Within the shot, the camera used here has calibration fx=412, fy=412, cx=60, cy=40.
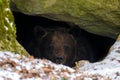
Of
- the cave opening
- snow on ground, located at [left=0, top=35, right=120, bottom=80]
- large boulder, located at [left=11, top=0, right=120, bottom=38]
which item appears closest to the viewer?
snow on ground, located at [left=0, top=35, right=120, bottom=80]

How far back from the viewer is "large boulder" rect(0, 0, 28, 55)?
9.29m

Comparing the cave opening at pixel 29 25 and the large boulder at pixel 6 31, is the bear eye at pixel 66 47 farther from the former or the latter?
the large boulder at pixel 6 31

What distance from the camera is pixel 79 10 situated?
40.4 feet

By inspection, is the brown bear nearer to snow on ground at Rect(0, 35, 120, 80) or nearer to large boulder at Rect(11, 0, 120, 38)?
large boulder at Rect(11, 0, 120, 38)

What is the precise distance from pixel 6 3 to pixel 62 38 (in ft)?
17.3

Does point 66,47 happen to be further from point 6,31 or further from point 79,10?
point 6,31

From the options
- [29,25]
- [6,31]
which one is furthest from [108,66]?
[29,25]

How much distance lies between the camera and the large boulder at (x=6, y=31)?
9.29 meters

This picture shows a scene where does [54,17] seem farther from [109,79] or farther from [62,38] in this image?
[109,79]

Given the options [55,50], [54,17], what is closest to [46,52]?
[55,50]

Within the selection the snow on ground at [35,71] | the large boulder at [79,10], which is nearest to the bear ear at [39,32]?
the large boulder at [79,10]

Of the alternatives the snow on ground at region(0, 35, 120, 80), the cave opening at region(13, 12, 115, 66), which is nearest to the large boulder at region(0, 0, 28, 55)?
the snow on ground at region(0, 35, 120, 80)

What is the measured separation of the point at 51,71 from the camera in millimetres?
8258

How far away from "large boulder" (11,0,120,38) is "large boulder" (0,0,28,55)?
1.77 metres
